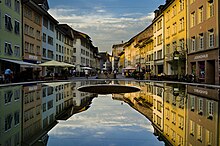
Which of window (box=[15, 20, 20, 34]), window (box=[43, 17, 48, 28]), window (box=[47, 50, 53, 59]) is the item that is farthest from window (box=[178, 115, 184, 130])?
window (box=[47, 50, 53, 59])

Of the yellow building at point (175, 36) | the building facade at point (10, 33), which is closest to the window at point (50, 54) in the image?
the building facade at point (10, 33)

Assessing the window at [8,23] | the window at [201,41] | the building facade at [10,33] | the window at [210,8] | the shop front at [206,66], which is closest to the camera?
the shop front at [206,66]

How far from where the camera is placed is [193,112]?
453 inches

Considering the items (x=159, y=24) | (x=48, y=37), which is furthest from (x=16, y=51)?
(x=159, y=24)

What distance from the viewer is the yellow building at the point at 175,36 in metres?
42.0

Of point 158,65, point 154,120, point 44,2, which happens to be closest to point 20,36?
point 44,2

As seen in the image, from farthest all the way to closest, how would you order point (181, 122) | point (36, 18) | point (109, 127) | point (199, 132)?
point (36, 18), point (181, 122), point (109, 127), point (199, 132)

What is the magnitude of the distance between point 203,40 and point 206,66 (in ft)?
11.5

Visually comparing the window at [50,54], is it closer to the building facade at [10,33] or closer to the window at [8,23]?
the building facade at [10,33]

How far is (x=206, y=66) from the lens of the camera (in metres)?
32.4

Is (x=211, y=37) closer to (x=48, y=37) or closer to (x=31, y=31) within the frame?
(x=31, y=31)

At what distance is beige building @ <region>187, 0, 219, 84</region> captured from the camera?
3047cm

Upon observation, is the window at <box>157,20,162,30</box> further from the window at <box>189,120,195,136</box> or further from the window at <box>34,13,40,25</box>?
the window at <box>189,120,195,136</box>

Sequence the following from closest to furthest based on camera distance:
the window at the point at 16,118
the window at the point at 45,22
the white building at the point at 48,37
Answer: the window at the point at 16,118 → the white building at the point at 48,37 → the window at the point at 45,22
